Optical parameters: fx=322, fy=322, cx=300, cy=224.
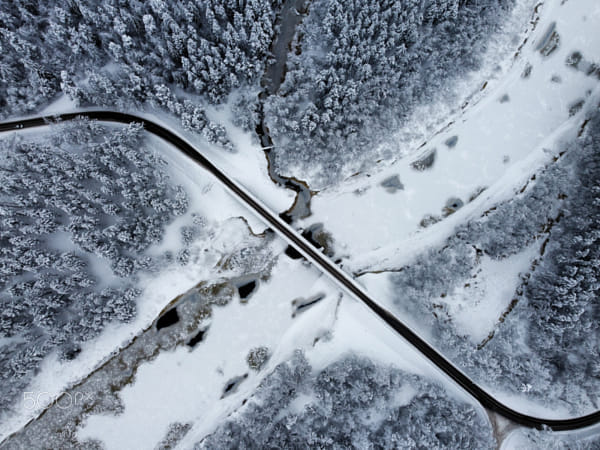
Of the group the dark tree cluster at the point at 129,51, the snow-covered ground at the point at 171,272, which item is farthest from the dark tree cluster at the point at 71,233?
the dark tree cluster at the point at 129,51

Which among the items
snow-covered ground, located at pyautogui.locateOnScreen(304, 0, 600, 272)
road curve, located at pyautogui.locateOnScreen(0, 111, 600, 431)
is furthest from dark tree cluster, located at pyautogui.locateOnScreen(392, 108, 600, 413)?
snow-covered ground, located at pyautogui.locateOnScreen(304, 0, 600, 272)

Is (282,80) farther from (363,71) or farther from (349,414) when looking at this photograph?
(349,414)

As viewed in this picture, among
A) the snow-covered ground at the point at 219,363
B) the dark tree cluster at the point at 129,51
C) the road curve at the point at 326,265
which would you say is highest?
the dark tree cluster at the point at 129,51

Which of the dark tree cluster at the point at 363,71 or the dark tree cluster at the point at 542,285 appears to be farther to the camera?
the dark tree cluster at the point at 363,71

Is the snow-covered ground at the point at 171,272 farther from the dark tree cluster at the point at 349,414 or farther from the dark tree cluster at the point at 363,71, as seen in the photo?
the dark tree cluster at the point at 349,414

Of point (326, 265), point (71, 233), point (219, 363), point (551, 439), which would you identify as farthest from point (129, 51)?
point (551, 439)

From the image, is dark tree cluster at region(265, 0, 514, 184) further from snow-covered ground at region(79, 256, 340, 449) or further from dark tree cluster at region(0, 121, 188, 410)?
dark tree cluster at region(0, 121, 188, 410)

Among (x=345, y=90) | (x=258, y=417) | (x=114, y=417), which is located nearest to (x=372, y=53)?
(x=345, y=90)
